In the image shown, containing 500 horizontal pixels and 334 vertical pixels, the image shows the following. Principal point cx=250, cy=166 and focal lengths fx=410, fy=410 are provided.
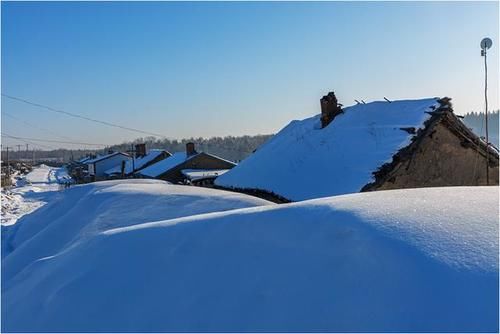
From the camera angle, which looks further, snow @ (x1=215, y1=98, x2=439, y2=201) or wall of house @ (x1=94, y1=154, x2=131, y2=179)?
wall of house @ (x1=94, y1=154, x2=131, y2=179)

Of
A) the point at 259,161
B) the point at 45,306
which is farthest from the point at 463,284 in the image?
the point at 259,161

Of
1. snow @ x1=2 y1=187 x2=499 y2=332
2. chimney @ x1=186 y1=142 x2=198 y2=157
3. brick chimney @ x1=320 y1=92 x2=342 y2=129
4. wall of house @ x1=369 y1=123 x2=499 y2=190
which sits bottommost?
snow @ x1=2 y1=187 x2=499 y2=332

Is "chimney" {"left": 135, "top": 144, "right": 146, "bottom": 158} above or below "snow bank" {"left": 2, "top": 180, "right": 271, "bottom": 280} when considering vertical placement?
above

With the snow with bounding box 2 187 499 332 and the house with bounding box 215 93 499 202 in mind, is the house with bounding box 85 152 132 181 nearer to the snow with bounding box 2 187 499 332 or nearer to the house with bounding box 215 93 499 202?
the house with bounding box 215 93 499 202

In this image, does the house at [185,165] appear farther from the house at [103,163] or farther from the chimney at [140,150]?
the house at [103,163]

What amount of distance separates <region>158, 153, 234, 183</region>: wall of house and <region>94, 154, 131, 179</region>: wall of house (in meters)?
23.9

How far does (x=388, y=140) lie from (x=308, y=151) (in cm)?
297

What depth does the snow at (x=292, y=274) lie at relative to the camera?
7.47ft

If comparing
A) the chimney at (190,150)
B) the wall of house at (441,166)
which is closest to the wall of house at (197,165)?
the chimney at (190,150)

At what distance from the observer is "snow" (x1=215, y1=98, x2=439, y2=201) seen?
37.7ft

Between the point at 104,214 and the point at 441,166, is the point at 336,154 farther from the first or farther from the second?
the point at 104,214

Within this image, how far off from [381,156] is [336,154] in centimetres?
174

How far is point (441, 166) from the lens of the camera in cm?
1216

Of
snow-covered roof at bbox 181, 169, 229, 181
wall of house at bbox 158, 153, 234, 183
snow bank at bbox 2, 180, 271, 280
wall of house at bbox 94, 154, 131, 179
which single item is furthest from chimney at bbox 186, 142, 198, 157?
snow bank at bbox 2, 180, 271, 280
